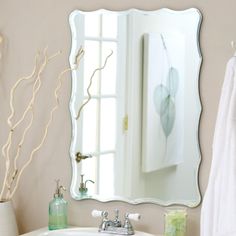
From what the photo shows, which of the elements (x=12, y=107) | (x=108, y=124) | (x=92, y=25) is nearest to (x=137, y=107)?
(x=108, y=124)

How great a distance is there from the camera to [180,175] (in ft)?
8.01

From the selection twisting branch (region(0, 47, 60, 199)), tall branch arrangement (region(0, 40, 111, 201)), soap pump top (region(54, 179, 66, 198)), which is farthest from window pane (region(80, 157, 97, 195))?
twisting branch (region(0, 47, 60, 199))

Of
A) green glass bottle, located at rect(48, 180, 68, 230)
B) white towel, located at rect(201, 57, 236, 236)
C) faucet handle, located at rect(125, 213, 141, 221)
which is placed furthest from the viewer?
green glass bottle, located at rect(48, 180, 68, 230)

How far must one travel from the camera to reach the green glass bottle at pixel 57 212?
8.36ft

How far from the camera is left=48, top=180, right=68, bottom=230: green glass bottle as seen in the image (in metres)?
2.55

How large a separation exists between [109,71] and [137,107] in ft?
0.69

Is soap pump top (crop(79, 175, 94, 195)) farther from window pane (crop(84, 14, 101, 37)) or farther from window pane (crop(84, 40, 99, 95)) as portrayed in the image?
window pane (crop(84, 14, 101, 37))

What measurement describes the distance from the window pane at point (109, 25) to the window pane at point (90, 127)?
0.98 feet

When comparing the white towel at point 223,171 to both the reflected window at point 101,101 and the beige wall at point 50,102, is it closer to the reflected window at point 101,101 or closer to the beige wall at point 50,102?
the beige wall at point 50,102

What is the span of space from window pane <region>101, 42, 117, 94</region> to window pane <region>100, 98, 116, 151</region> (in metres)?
0.05

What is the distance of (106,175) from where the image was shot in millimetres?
2592

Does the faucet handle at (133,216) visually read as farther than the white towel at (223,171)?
Yes

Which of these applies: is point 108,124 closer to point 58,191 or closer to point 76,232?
point 58,191

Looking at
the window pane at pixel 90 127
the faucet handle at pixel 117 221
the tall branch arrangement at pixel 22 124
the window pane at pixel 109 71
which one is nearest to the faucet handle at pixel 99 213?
A: the faucet handle at pixel 117 221
